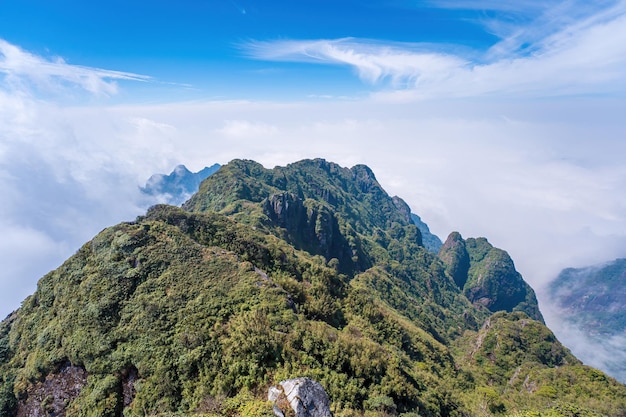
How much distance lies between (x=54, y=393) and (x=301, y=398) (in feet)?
80.7

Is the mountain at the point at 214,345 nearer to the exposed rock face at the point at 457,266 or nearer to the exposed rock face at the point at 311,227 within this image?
the exposed rock face at the point at 311,227

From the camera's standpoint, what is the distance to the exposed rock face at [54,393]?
28156 mm

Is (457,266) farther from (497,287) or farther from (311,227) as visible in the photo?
(311,227)

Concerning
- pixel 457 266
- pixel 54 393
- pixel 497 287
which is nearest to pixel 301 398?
pixel 54 393

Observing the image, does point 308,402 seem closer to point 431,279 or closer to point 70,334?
point 70,334

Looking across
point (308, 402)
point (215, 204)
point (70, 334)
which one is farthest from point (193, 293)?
point (215, 204)

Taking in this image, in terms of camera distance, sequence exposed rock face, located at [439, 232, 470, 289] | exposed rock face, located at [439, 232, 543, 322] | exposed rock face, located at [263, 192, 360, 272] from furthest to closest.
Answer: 1. exposed rock face, located at [439, 232, 470, 289]
2. exposed rock face, located at [439, 232, 543, 322]
3. exposed rock face, located at [263, 192, 360, 272]

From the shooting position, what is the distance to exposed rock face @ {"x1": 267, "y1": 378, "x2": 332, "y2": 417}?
19491mm

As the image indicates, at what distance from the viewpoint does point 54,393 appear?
1143 inches

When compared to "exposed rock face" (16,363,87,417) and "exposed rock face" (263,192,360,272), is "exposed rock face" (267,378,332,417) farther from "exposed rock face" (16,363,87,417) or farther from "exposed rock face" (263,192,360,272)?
"exposed rock face" (263,192,360,272)

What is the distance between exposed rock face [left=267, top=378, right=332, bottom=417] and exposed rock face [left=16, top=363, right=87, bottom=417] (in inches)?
781

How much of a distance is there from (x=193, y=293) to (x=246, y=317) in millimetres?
7244

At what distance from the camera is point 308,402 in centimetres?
1998

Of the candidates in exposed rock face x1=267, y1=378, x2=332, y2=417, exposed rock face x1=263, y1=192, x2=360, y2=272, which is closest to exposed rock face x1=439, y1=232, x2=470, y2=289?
exposed rock face x1=263, y1=192, x2=360, y2=272
